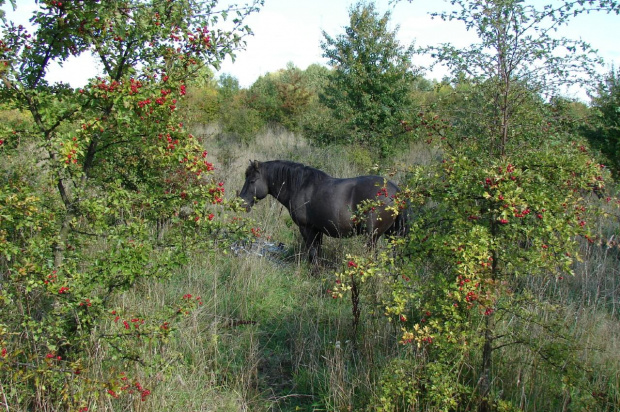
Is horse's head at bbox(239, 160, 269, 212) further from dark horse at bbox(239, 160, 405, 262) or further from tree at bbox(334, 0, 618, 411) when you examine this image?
tree at bbox(334, 0, 618, 411)

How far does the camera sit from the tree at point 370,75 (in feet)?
37.7

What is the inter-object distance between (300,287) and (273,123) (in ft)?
45.5

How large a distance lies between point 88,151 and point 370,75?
32.0 ft

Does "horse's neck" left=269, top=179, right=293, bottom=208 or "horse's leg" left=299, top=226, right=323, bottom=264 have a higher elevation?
"horse's neck" left=269, top=179, right=293, bottom=208

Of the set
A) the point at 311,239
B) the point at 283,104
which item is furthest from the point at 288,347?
the point at 283,104

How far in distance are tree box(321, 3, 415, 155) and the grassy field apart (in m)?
6.26

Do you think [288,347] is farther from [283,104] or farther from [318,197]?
[283,104]

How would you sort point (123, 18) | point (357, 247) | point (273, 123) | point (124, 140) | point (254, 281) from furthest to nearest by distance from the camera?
point (273, 123) < point (357, 247) < point (254, 281) < point (124, 140) < point (123, 18)

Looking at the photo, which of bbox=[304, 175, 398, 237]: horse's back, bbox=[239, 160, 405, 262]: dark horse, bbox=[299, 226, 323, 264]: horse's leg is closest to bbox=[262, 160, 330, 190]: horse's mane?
bbox=[239, 160, 405, 262]: dark horse

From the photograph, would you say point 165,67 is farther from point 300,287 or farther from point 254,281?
point 300,287

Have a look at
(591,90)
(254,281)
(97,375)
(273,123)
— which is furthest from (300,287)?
(273,123)

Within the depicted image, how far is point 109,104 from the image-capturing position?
2562mm

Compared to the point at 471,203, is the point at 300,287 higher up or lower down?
lower down

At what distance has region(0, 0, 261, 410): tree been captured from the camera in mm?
2430
